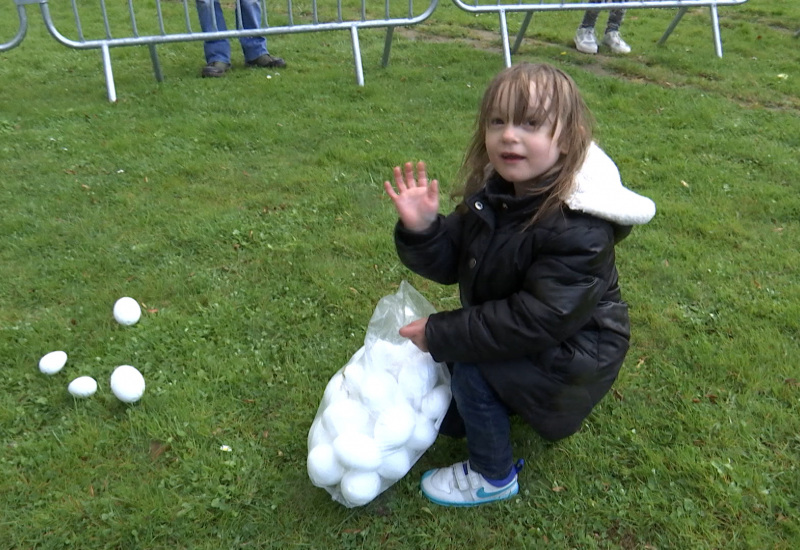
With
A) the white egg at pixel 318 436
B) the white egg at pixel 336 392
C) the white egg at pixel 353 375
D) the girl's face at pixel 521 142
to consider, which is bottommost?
the white egg at pixel 318 436

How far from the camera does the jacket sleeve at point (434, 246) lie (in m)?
1.92

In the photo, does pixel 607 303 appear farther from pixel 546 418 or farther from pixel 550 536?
pixel 550 536

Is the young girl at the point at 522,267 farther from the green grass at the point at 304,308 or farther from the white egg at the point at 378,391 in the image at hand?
the green grass at the point at 304,308

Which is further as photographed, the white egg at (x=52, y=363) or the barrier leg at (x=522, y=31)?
the barrier leg at (x=522, y=31)

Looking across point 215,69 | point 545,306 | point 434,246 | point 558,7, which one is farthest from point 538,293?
point 215,69

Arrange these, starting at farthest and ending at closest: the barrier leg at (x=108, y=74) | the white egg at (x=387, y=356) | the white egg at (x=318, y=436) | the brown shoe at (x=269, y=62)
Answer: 1. the brown shoe at (x=269, y=62)
2. the barrier leg at (x=108, y=74)
3. the white egg at (x=387, y=356)
4. the white egg at (x=318, y=436)

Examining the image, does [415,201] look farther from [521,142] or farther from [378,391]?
[378,391]

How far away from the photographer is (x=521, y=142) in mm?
1693

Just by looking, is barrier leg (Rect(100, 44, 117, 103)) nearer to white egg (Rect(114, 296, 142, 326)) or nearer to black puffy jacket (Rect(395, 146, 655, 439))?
white egg (Rect(114, 296, 142, 326))

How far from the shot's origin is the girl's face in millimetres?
1688

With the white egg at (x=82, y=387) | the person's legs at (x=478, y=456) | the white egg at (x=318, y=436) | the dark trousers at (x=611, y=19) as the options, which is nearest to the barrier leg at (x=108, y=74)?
the white egg at (x=82, y=387)

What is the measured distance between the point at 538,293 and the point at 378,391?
558 millimetres

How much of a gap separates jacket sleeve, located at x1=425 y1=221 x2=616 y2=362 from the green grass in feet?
1.79

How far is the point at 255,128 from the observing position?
14.9 feet
